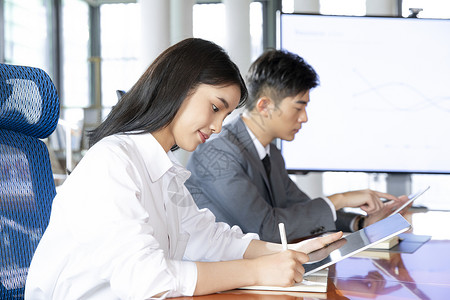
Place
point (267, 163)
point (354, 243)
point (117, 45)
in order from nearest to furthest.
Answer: point (354, 243)
point (267, 163)
point (117, 45)

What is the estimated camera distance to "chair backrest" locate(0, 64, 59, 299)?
1.17 metres

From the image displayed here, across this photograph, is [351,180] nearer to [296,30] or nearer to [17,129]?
[296,30]

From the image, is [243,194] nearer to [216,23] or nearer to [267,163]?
[267,163]

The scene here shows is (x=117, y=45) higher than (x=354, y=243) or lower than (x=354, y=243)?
higher

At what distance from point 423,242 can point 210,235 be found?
2.01 feet

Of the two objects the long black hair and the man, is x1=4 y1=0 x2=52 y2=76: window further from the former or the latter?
the long black hair

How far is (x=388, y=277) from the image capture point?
1.16m

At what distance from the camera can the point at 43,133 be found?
1.28 meters

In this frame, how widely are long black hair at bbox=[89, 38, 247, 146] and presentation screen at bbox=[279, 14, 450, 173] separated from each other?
1.27 m

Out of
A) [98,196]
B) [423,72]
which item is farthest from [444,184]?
[98,196]

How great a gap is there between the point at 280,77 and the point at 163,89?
985mm

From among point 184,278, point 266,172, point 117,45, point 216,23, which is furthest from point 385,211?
point 117,45

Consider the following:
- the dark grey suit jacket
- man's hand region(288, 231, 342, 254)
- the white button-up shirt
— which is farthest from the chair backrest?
the dark grey suit jacket

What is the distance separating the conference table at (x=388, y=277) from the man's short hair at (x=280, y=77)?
0.73 m
